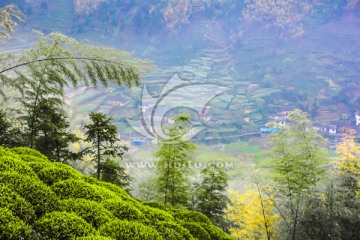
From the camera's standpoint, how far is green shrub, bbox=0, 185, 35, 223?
8.07 feet

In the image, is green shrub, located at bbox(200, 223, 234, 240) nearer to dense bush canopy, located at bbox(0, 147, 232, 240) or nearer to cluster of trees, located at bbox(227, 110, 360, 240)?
dense bush canopy, located at bbox(0, 147, 232, 240)

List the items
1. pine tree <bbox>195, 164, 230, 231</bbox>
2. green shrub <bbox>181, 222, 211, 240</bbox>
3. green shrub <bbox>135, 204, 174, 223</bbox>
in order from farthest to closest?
pine tree <bbox>195, 164, 230, 231</bbox> → green shrub <bbox>181, 222, 211, 240</bbox> → green shrub <bbox>135, 204, 174, 223</bbox>

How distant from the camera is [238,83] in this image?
83062 mm

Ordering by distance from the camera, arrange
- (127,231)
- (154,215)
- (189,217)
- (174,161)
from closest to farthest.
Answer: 1. (127,231)
2. (154,215)
3. (189,217)
4. (174,161)

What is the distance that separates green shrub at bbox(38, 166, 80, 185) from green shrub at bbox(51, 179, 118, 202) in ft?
0.43

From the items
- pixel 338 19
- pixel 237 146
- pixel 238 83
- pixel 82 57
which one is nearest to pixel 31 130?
pixel 82 57

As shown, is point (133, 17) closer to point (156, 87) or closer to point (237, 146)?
point (156, 87)

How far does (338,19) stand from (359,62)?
1113 inches

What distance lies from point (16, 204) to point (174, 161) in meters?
5.97

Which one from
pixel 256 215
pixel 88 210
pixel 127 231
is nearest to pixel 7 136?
pixel 88 210

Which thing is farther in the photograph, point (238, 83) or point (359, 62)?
point (359, 62)

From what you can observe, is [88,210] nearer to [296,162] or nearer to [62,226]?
[62,226]

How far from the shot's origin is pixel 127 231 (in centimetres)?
290

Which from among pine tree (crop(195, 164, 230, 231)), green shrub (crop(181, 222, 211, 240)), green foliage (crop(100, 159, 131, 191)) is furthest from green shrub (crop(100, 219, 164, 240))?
pine tree (crop(195, 164, 230, 231))
